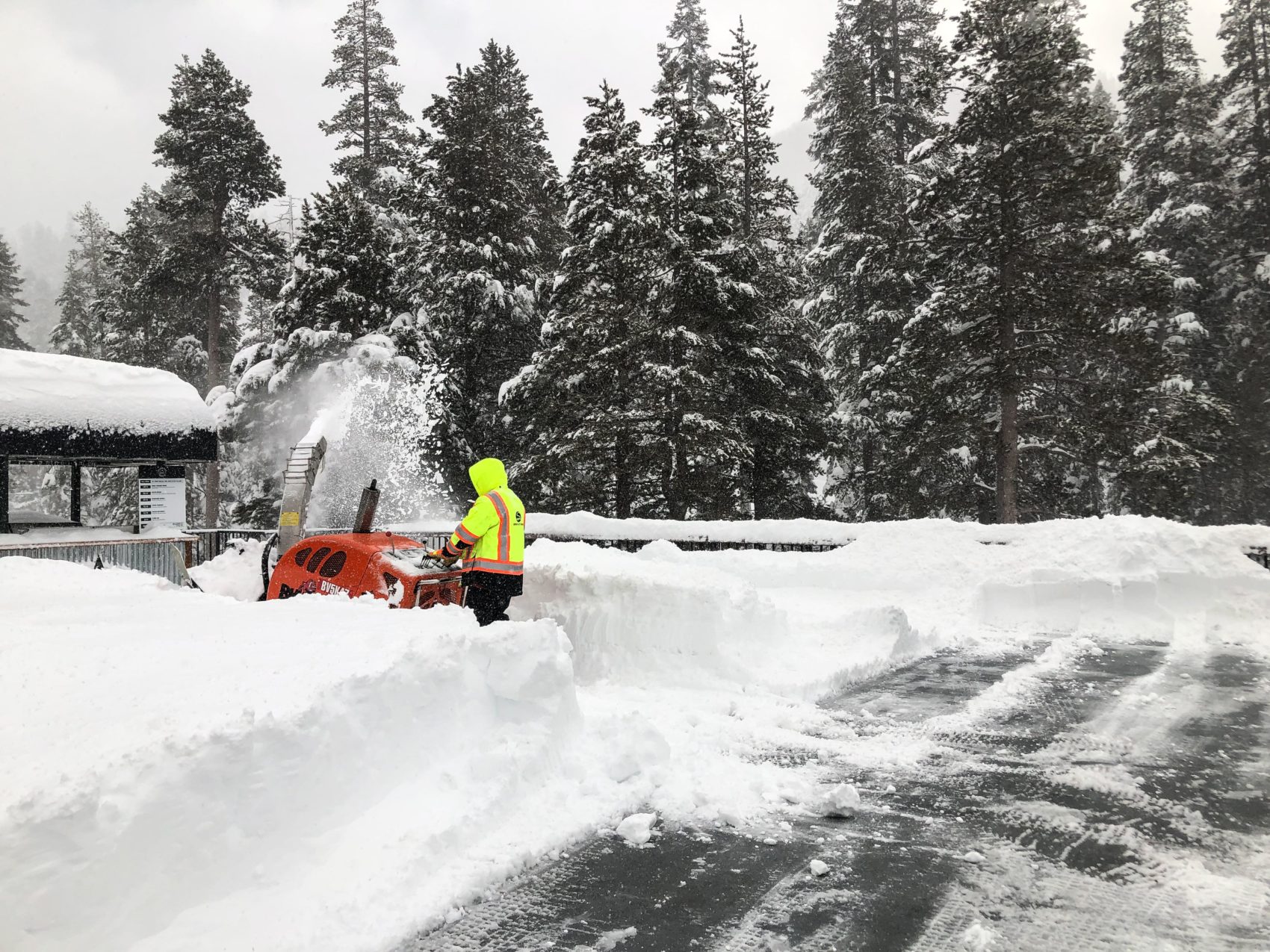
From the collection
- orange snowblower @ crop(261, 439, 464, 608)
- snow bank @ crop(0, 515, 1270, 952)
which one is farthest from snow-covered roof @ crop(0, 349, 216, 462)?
snow bank @ crop(0, 515, 1270, 952)

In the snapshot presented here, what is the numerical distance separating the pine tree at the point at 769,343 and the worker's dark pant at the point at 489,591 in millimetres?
14865

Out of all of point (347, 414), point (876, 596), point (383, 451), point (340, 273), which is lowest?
point (876, 596)

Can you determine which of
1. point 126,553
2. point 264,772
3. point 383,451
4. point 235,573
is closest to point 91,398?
point 126,553

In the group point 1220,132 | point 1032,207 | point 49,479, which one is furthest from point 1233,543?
point 49,479

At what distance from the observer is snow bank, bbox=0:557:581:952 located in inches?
132

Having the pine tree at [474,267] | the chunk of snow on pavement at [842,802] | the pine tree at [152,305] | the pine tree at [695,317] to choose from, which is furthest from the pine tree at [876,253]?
the pine tree at [152,305]

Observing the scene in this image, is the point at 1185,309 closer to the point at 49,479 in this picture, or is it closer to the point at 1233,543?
the point at 1233,543

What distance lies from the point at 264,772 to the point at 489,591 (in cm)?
381

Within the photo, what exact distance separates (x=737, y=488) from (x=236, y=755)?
72.6 feet

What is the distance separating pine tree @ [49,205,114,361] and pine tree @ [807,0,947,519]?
28.9 meters

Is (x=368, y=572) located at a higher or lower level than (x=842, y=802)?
higher

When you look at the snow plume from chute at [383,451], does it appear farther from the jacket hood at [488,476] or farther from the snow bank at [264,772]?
the snow bank at [264,772]

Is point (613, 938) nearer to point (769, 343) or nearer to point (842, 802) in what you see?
point (842, 802)

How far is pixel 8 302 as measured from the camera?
52188mm
